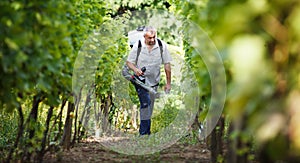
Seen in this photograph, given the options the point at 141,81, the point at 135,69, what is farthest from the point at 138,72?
the point at 141,81

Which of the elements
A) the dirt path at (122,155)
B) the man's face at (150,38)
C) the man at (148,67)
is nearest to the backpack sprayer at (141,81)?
the man at (148,67)

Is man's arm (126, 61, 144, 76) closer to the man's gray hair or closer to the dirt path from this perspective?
the man's gray hair

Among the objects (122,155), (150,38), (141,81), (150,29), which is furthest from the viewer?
(141,81)

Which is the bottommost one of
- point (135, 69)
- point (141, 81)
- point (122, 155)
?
point (122, 155)

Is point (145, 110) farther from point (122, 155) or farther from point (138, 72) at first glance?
point (122, 155)

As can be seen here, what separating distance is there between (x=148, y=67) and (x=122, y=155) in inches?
94.7

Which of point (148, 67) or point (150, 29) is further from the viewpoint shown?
point (148, 67)

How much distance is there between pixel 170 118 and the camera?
37.8 feet

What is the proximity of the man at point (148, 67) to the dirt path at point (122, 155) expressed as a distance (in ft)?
3.31

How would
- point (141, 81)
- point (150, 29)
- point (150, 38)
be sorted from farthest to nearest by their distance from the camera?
point (141, 81) < point (150, 38) < point (150, 29)

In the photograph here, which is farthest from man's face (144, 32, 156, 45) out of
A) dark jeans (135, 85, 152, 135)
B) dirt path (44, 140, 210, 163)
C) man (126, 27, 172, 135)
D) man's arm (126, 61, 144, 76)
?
dirt path (44, 140, 210, 163)

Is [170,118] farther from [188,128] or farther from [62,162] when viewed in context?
Answer: [62,162]

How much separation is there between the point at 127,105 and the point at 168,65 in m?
3.07

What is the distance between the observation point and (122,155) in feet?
24.7
